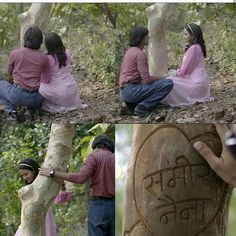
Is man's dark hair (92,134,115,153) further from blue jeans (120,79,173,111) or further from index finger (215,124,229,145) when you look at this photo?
index finger (215,124,229,145)

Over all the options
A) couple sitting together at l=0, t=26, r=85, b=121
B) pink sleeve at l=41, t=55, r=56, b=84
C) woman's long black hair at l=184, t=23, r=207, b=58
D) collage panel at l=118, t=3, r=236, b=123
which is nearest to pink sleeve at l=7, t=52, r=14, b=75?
couple sitting together at l=0, t=26, r=85, b=121

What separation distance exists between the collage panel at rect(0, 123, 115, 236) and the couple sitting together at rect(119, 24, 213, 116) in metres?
0.31

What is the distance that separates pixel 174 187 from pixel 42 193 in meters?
1.22

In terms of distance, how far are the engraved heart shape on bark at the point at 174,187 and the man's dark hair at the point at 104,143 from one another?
35.5 inches

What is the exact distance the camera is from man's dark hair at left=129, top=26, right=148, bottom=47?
15.0 feet

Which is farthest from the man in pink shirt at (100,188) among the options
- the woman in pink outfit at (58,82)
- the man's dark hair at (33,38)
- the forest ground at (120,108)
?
the man's dark hair at (33,38)

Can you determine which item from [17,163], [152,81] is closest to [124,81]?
[152,81]

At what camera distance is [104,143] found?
438 cm

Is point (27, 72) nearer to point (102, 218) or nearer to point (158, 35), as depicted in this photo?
point (158, 35)

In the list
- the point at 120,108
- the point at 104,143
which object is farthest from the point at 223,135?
the point at 120,108

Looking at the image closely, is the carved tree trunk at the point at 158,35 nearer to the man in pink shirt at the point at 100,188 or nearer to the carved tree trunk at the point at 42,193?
the man in pink shirt at the point at 100,188

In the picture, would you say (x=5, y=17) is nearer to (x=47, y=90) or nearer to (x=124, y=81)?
(x=47, y=90)

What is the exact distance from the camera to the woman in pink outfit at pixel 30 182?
4289 millimetres

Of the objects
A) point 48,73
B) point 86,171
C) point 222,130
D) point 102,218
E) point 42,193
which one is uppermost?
point 48,73
